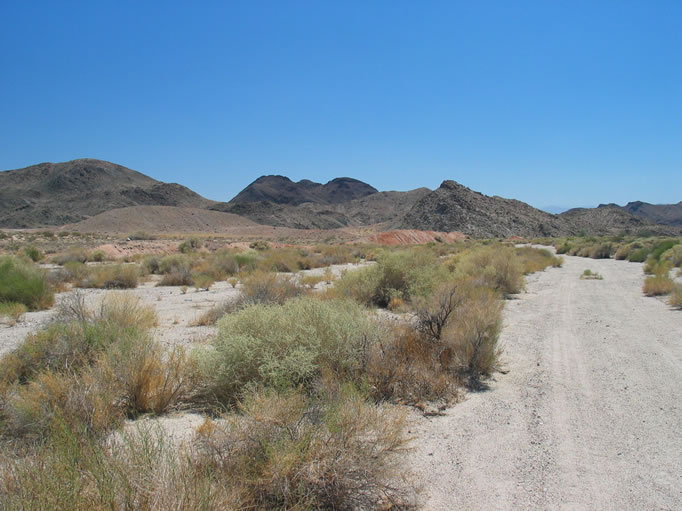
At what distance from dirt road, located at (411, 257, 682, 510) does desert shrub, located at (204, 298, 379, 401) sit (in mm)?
1360

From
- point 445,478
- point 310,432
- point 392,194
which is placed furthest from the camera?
point 392,194

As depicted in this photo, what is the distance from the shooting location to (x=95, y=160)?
147 meters

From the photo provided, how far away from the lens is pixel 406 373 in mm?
6012

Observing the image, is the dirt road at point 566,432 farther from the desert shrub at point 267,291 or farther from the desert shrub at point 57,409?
the desert shrub at point 267,291

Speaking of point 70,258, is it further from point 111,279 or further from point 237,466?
point 237,466

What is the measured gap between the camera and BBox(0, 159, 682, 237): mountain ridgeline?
8150cm

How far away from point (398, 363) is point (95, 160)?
167 m

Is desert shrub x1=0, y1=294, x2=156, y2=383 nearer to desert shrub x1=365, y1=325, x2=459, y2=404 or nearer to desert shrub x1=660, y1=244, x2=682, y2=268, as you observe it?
desert shrub x1=365, y1=325, x2=459, y2=404

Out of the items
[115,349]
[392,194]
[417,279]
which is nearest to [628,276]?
[417,279]

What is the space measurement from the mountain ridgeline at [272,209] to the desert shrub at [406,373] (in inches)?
2752

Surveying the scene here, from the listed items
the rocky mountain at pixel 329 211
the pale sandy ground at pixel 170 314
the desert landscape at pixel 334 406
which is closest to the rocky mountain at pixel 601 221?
the rocky mountain at pixel 329 211

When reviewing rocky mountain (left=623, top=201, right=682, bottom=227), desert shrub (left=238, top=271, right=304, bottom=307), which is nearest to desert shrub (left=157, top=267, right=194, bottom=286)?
desert shrub (left=238, top=271, right=304, bottom=307)

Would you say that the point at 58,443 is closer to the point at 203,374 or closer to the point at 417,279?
the point at 203,374

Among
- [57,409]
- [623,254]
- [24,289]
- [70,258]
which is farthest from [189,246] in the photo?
[57,409]
